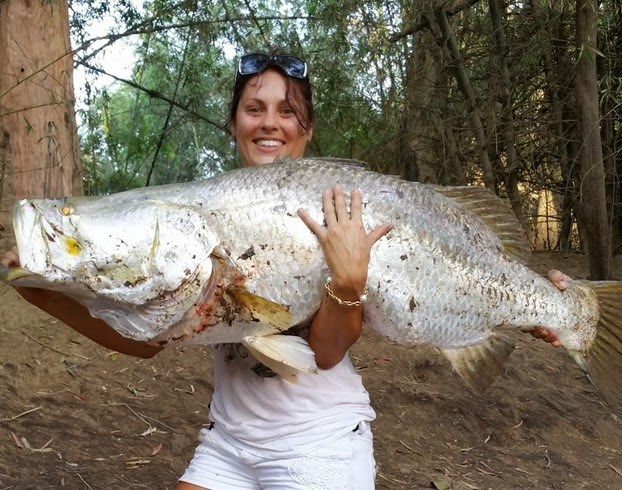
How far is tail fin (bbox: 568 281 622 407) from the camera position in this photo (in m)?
2.53

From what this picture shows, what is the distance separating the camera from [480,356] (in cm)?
234

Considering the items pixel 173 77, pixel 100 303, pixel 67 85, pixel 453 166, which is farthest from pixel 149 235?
pixel 173 77

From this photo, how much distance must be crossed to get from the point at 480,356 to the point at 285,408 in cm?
70

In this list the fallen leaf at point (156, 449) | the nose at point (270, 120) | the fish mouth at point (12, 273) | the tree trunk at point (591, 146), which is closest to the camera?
the fish mouth at point (12, 273)

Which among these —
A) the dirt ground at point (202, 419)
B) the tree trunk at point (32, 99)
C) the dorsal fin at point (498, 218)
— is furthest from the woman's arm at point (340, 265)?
the tree trunk at point (32, 99)

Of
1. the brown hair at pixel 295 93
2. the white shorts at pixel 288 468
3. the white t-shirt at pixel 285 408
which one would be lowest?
the white shorts at pixel 288 468

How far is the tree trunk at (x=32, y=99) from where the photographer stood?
470 centimetres

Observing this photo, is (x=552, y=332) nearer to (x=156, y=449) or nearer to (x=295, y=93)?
(x=295, y=93)

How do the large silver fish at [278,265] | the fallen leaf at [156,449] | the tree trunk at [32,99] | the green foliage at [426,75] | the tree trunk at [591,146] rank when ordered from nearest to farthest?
1. the large silver fish at [278,265]
2. the fallen leaf at [156,449]
3. the tree trunk at [32,99]
4. the tree trunk at [591,146]
5. the green foliage at [426,75]

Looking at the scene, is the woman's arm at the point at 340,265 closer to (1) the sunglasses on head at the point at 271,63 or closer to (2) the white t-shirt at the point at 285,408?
(2) the white t-shirt at the point at 285,408

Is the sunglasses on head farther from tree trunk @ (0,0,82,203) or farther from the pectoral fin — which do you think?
tree trunk @ (0,0,82,203)

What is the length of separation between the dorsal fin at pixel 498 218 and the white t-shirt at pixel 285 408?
2.26ft

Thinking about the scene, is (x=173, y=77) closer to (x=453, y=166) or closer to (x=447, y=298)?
(x=453, y=166)

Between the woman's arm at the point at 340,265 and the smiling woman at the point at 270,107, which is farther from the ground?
the smiling woman at the point at 270,107
